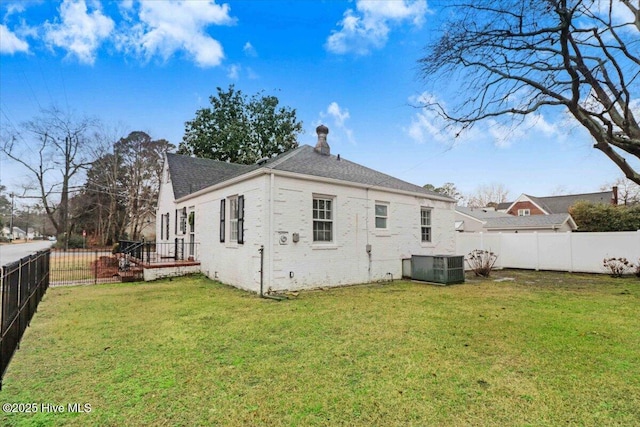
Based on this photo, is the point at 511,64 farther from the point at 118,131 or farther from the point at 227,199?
the point at 118,131

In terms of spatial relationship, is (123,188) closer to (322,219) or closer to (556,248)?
(322,219)

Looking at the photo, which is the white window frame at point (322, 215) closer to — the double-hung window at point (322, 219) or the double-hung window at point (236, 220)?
the double-hung window at point (322, 219)

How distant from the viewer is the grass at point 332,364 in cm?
275

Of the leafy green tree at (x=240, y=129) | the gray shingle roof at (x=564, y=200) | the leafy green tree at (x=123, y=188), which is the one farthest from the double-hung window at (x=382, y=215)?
the gray shingle roof at (x=564, y=200)

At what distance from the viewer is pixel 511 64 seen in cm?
999

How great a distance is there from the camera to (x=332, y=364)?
12.5ft

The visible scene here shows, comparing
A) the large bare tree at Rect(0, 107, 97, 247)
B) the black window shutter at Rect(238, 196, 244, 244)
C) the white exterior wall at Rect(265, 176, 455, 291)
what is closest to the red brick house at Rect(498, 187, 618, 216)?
the white exterior wall at Rect(265, 176, 455, 291)

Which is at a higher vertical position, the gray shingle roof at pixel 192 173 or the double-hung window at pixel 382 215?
the gray shingle roof at pixel 192 173

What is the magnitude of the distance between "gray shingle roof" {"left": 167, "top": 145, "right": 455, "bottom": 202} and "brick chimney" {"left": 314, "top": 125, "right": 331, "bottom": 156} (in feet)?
0.77

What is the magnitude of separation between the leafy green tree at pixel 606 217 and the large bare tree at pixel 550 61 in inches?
542

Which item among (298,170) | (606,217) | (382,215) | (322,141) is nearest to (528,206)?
(606,217)

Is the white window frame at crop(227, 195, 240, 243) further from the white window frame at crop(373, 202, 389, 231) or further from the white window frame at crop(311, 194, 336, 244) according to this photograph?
the white window frame at crop(373, 202, 389, 231)

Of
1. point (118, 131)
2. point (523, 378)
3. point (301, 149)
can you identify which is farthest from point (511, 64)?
point (118, 131)

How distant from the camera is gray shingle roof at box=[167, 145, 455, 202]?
9679 millimetres
